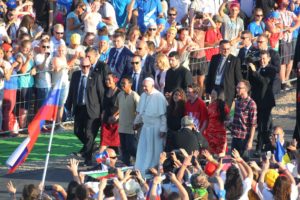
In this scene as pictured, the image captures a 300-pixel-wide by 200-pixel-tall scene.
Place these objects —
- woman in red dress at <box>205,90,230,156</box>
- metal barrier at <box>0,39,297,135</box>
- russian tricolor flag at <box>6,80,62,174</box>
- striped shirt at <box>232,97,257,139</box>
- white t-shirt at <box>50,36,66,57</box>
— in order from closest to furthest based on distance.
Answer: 1. russian tricolor flag at <box>6,80,62,174</box>
2. striped shirt at <box>232,97,257,139</box>
3. woman in red dress at <box>205,90,230,156</box>
4. metal barrier at <box>0,39,297,135</box>
5. white t-shirt at <box>50,36,66,57</box>

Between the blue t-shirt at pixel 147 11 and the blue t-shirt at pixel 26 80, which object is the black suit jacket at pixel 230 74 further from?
the blue t-shirt at pixel 147 11

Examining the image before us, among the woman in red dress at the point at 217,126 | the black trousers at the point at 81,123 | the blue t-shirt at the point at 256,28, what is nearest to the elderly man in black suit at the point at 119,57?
the black trousers at the point at 81,123

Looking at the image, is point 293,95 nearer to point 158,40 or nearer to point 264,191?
point 158,40

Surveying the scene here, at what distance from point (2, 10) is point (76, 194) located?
11642 mm

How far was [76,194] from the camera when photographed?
1650 centimetres

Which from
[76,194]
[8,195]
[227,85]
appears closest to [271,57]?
[227,85]

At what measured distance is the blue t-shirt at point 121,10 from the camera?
2819 centimetres

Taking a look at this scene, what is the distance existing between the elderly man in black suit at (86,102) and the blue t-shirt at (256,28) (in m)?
5.54

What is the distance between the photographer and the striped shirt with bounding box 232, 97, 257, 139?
21.1m

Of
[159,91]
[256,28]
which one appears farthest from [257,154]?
[256,28]

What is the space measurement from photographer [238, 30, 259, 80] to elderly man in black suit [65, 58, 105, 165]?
240 centimetres

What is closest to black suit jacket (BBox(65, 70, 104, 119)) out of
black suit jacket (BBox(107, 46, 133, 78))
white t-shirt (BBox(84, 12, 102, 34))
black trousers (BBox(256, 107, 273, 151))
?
black suit jacket (BBox(107, 46, 133, 78))

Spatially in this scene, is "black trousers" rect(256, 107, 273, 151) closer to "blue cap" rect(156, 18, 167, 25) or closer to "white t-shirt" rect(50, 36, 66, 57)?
"white t-shirt" rect(50, 36, 66, 57)

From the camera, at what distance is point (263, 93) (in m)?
22.4
